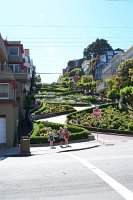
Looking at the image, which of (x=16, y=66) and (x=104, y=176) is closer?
(x=104, y=176)

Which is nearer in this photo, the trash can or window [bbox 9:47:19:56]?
the trash can

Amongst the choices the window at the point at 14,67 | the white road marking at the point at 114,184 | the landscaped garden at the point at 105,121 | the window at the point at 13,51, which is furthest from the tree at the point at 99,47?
the white road marking at the point at 114,184

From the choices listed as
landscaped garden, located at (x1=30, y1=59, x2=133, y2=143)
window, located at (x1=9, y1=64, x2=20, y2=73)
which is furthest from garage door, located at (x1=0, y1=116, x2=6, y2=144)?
window, located at (x1=9, y1=64, x2=20, y2=73)

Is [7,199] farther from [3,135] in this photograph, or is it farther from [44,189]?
[3,135]

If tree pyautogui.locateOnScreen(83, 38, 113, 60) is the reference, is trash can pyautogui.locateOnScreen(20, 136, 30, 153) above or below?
below

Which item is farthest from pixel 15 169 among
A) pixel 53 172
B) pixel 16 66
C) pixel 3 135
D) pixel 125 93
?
pixel 125 93

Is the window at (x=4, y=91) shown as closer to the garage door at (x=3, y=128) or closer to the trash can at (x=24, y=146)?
the garage door at (x=3, y=128)

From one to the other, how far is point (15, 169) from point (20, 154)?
10300mm

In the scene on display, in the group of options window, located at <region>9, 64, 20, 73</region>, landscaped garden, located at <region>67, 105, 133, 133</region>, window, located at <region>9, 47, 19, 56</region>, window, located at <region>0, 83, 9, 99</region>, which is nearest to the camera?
window, located at <region>0, 83, 9, 99</region>

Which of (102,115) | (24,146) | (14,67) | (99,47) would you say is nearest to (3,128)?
(24,146)

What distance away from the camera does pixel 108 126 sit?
4262 centimetres

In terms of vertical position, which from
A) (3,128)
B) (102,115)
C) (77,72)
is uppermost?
(77,72)

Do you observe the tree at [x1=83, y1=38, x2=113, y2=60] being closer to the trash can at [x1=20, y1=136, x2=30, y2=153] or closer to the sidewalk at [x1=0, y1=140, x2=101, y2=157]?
the sidewalk at [x1=0, y1=140, x2=101, y2=157]

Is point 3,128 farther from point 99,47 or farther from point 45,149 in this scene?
point 99,47
